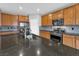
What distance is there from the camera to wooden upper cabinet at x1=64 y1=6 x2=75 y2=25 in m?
4.79

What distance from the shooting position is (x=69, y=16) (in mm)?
5078

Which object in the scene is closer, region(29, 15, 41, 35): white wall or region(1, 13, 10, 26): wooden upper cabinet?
region(1, 13, 10, 26): wooden upper cabinet

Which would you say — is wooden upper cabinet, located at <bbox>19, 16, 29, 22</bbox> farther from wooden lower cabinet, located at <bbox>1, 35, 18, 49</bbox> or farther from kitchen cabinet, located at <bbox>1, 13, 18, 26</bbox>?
wooden lower cabinet, located at <bbox>1, 35, 18, 49</bbox>

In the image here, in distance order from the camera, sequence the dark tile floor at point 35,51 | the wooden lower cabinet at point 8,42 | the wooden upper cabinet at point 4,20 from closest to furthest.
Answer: the dark tile floor at point 35,51 < the wooden lower cabinet at point 8,42 < the wooden upper cabinet at point 4,20

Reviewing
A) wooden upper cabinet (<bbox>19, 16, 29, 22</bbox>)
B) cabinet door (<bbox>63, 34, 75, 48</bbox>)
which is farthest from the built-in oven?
wooden upper cabinet (<bbox>19, 16, 29, 22</bbox>)

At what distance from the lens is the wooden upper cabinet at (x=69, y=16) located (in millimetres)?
4794

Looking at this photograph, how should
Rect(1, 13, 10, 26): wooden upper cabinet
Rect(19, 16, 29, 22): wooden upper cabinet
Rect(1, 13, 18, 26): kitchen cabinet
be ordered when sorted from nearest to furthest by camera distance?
Rect(1, 13, 10, 26): wooden upper cabinet → Rect(1, 13, 18, 26): kitchen cabinet → Rect(19, 16, 29, 22): wooden upper cabinet

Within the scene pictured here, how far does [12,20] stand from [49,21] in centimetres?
346

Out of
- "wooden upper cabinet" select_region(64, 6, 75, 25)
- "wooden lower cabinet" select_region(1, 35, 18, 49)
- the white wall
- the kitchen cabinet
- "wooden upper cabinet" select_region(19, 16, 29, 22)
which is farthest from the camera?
"wooden upper cabinet" select_region(19, 16, 29, 22)

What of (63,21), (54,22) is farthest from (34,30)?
(63,21)

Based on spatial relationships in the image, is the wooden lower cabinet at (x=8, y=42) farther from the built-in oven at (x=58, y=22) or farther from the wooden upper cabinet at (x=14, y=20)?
the wooden upper cabinet at (x=14, y=20)

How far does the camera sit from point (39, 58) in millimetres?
1628

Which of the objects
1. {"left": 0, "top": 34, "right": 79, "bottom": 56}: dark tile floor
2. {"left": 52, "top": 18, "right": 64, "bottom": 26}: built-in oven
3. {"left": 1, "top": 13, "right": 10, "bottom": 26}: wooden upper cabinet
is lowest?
{"left": 0, "top": 34, "right": 79, "bottom": 56}: dark tile floor

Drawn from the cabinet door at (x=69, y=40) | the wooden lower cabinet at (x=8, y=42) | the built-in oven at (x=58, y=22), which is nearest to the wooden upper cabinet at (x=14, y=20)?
A: the wooden lower cabinet at (x=8, y=42)
